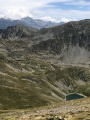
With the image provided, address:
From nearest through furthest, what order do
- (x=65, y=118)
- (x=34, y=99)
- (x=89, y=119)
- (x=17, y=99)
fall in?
(x=89, y=119) → (x=65, y=118) → (x=17, y=99) → (x=34, y=99)

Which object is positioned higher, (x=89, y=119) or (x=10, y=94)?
(x=89, y=119)

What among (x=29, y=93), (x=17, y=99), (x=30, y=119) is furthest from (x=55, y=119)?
(x=29, y=93)

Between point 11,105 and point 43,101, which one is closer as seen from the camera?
point 11,105

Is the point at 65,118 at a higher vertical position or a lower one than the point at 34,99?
higher

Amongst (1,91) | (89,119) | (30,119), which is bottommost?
(1,91)

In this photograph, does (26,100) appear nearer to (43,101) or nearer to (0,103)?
(43,101)

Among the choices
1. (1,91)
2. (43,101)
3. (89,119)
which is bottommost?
(43,101)

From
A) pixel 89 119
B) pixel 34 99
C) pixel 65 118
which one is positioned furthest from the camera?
pixel 34 99

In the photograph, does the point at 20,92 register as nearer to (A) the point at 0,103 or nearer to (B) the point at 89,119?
(A) the point at 0,103

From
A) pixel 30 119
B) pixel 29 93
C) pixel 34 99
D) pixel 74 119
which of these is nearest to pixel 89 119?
pixel 74 119
